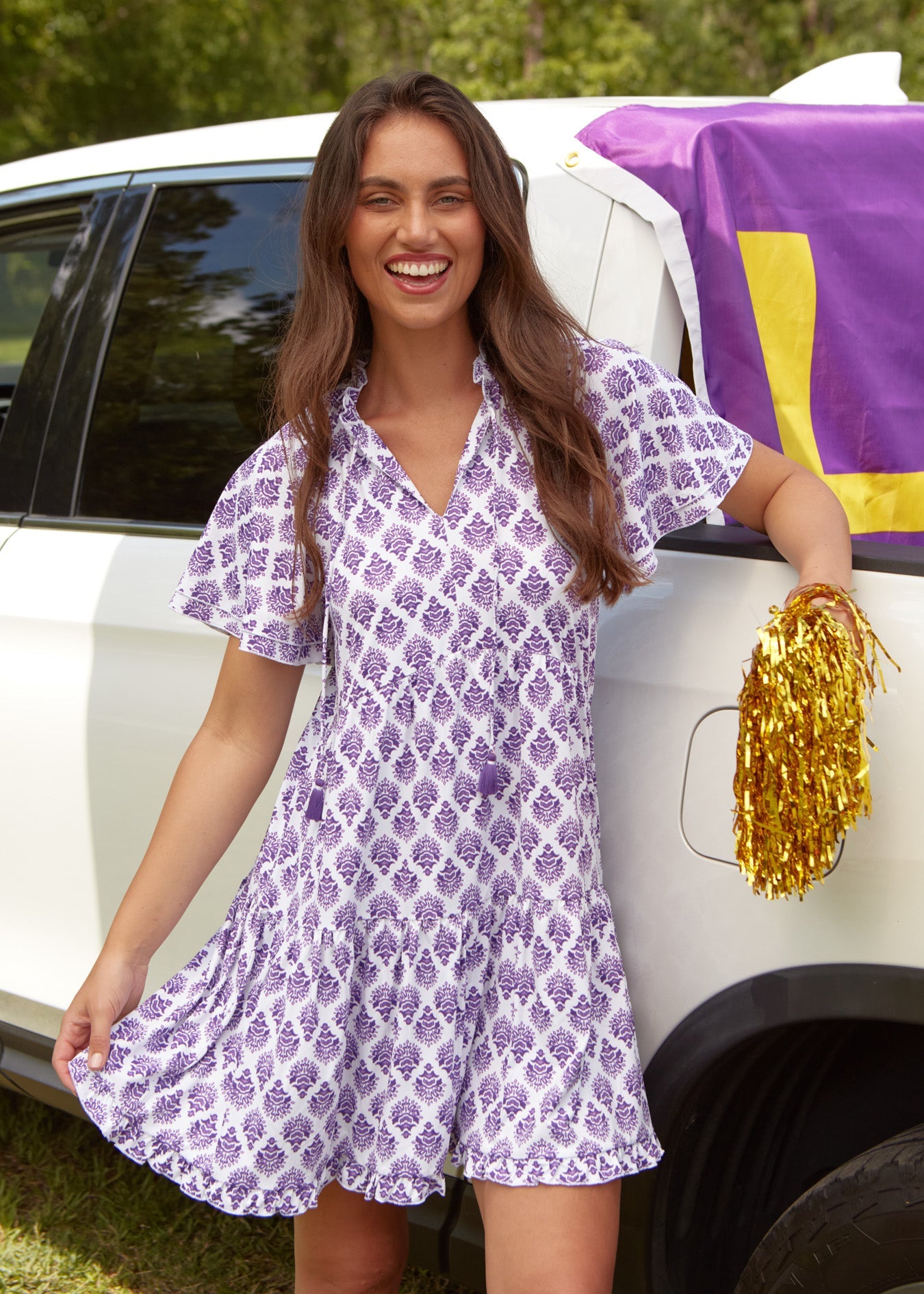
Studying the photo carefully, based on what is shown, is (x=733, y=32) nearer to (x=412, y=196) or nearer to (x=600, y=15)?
(x=600, y=15)

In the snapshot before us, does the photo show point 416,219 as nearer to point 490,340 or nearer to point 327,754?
point 490,340

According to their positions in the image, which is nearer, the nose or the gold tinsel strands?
the gold tinsel strands

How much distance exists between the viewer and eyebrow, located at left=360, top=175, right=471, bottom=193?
5.39ft

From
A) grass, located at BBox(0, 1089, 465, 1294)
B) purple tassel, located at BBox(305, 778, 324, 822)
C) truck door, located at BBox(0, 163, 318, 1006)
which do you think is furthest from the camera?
grass, located at BBox(0, 1089, 465, 1294)

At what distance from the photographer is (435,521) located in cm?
160

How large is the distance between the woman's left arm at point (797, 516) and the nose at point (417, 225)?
0.49 m

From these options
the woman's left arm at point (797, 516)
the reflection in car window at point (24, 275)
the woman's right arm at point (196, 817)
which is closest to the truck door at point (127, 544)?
the reflection in car window at point (24, 275)

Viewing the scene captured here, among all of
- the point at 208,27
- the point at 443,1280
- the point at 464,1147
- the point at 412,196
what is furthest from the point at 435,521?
the point at 208,27

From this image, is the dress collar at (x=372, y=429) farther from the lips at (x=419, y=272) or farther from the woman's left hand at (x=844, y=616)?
the woman's left hand at (x=844, y=616)

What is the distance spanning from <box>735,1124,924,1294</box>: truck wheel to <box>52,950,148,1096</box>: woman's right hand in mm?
875

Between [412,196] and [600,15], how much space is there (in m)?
15.1

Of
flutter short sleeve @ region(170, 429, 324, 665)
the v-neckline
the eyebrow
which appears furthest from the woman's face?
flutter short sleeve @ region(170, 429, 324, 665)

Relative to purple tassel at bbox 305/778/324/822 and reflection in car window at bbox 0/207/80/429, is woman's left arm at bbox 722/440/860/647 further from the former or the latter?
reflection in car window at bbox 0/207/80/429

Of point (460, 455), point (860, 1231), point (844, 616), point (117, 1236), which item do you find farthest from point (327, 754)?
point (117, 1236)
